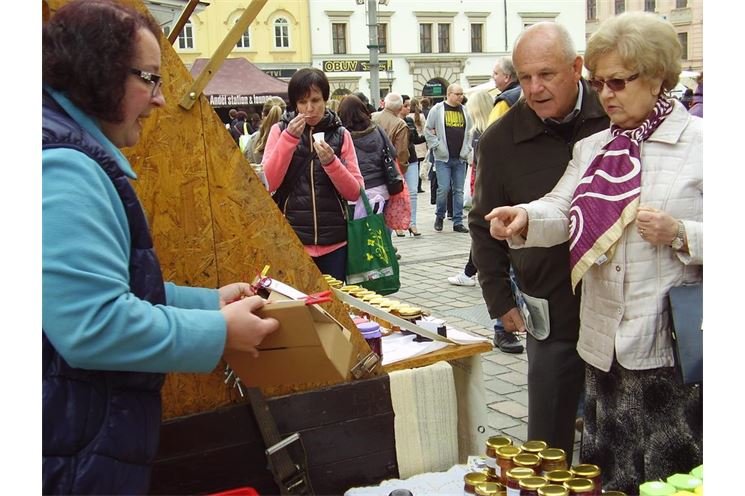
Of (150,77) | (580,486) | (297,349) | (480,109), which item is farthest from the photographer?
(480,109)

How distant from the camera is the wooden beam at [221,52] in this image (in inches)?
85.0

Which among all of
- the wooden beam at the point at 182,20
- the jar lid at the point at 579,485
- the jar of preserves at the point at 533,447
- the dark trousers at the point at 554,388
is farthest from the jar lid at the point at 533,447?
the wooden beam at the point at 182,20

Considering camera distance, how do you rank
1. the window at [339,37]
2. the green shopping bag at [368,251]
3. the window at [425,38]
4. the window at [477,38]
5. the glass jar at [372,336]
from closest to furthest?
the glass jar at [372,336] < the green shopping bag at [368,251] < the window at [477,38] < the window at [425,38] < the window at [339,37]

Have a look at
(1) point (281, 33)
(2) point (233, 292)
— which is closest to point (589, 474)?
(2) point (233, 292)

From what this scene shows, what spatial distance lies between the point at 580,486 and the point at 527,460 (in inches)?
8.3

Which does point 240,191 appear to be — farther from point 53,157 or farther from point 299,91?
point 299,91

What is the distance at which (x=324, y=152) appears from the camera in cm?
433

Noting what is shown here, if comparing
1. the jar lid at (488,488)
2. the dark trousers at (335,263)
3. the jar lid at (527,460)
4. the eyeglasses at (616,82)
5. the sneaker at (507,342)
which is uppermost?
the eyeglasses at (616,82)

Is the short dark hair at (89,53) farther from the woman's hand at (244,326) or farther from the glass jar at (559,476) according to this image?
the glass jar at (559,476)

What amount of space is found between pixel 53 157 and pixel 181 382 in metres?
1.14

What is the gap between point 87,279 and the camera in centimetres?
142

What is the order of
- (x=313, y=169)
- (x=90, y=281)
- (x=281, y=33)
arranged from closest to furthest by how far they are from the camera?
1. (x=90, y=281)
2. (x=313, y=169)
3. (x=281, y=33)

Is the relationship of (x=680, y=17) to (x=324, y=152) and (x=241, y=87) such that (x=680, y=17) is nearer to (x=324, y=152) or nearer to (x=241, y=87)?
(x=241, y=87)

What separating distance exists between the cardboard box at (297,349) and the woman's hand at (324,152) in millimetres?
2396
